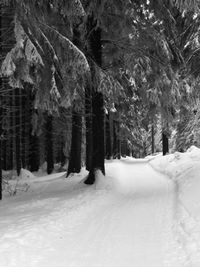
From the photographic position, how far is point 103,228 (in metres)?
8.20

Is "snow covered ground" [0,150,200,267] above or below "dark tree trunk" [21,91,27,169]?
below

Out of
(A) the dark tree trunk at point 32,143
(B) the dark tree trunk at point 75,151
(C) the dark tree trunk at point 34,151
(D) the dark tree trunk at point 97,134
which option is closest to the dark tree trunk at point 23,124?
(A) the dark tree trunk at point 32,143

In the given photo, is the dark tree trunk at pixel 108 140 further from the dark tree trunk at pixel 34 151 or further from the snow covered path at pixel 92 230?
the snow covered path at pixel 92 230

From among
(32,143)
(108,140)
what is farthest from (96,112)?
(108,140)

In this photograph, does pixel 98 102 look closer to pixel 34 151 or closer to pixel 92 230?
pixel 92 230

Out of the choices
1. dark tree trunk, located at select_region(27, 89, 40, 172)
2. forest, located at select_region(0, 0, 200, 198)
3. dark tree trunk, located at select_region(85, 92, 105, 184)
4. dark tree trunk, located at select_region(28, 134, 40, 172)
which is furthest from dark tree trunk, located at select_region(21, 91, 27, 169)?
forest, located at select_region(0, 0, 200, 198)

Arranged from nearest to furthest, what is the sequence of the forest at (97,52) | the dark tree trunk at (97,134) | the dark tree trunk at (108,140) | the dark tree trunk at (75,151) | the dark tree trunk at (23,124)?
the forest at (97,52)
the dark tree trunk at (97,134)
the dark tree trunk at (75,151)
the dark tree trunk at (23,124)
the dark tree trunk at (108,140)

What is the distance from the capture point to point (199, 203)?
30.6 ft

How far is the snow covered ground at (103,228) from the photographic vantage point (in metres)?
6.05

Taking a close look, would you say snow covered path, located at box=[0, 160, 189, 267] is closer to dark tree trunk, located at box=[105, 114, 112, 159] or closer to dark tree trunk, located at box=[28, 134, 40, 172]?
dark tree trunk, located at box=[28, 134, 40, 172]

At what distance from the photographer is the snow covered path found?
605 cm

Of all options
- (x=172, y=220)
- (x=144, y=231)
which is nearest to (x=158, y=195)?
(x=172, y=220)

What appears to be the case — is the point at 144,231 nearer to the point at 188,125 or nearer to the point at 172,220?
the point at 172,220

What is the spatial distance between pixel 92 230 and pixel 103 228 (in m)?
0.29
